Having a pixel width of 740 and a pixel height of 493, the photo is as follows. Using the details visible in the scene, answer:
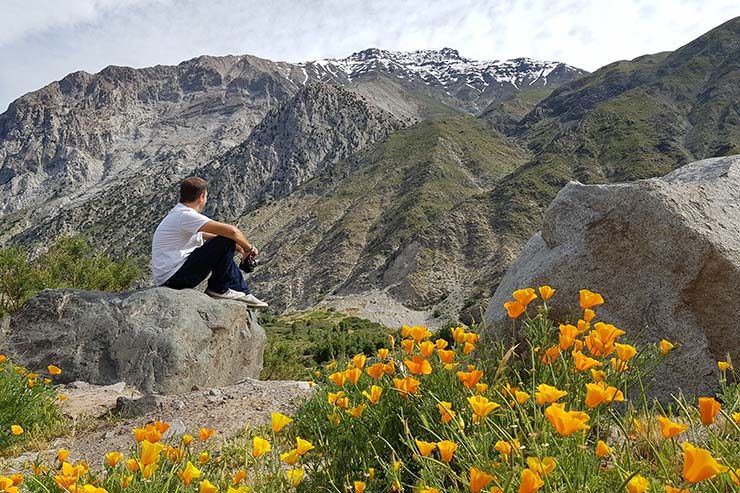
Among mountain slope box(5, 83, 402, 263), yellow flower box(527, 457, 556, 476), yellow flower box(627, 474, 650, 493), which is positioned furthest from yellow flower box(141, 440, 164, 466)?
mountain slope box(5, 83, 402, 263)

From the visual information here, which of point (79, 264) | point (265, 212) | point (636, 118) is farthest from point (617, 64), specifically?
point (79, 264)

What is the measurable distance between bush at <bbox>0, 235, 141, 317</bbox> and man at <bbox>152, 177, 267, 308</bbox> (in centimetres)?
923

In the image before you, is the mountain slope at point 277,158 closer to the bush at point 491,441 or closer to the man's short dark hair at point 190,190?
the man's short dark hair at point 190,190

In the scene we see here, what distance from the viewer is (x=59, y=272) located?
1692cm

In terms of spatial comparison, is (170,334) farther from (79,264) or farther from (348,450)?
(79,264)

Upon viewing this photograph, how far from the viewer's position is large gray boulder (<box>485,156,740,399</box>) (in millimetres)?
4926

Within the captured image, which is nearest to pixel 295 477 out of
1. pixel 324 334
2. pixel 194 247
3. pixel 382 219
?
pixel 194 247

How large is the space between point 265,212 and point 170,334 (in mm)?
102651

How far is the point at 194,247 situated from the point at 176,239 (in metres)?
0.33

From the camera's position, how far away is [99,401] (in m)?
5.83

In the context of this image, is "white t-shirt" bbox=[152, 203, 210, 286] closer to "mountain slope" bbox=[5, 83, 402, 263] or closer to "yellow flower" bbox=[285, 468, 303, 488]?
"yellow flower" bbox=[285, 468, 303, 488]

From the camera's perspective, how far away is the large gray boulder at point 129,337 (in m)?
6.58

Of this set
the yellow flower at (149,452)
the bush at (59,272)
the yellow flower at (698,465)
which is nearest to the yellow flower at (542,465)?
the yellow flower at (698,465)

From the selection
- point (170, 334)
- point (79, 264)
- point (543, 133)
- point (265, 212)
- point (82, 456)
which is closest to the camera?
point (82, 456)
